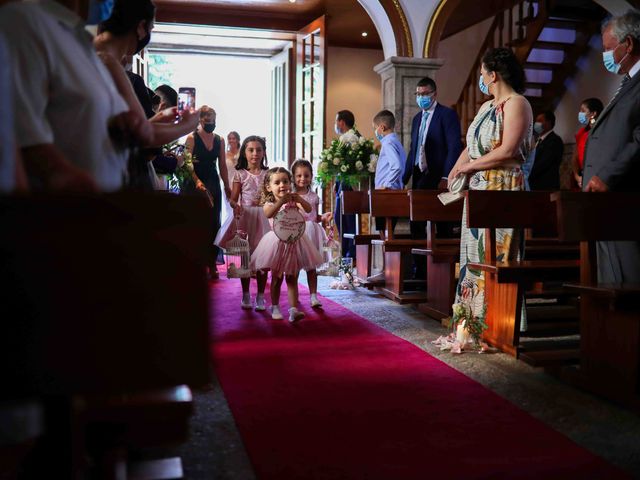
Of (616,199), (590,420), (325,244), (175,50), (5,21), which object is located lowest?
(590,420)

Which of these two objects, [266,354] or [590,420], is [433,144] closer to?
[266,354]

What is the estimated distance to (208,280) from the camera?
0.87 metres

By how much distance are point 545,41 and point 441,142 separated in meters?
5.08

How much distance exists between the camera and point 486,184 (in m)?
4.04

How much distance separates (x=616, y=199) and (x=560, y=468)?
1411 millimetres

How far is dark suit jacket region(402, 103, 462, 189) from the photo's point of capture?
6.30 meters

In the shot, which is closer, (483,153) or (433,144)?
(483,153)

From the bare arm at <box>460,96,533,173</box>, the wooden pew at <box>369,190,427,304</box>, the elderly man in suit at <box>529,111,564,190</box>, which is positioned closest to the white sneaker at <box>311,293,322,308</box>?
the wooden pew at <box>369,190,427,304</box>

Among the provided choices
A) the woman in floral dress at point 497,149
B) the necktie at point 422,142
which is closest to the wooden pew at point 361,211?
the necktie at point 422,142

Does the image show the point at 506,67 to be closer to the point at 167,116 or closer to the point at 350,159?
the point at 167,116

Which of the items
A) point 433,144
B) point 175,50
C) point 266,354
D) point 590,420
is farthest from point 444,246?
point 175,50

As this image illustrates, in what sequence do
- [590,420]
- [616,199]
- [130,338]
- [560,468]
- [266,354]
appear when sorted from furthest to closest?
[266,354] < [616,199] < [590,420] < [560,468] < [130,338]

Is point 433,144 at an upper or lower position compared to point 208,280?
upper

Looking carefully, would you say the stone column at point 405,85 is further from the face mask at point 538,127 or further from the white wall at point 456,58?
the white wall at point 456,58
